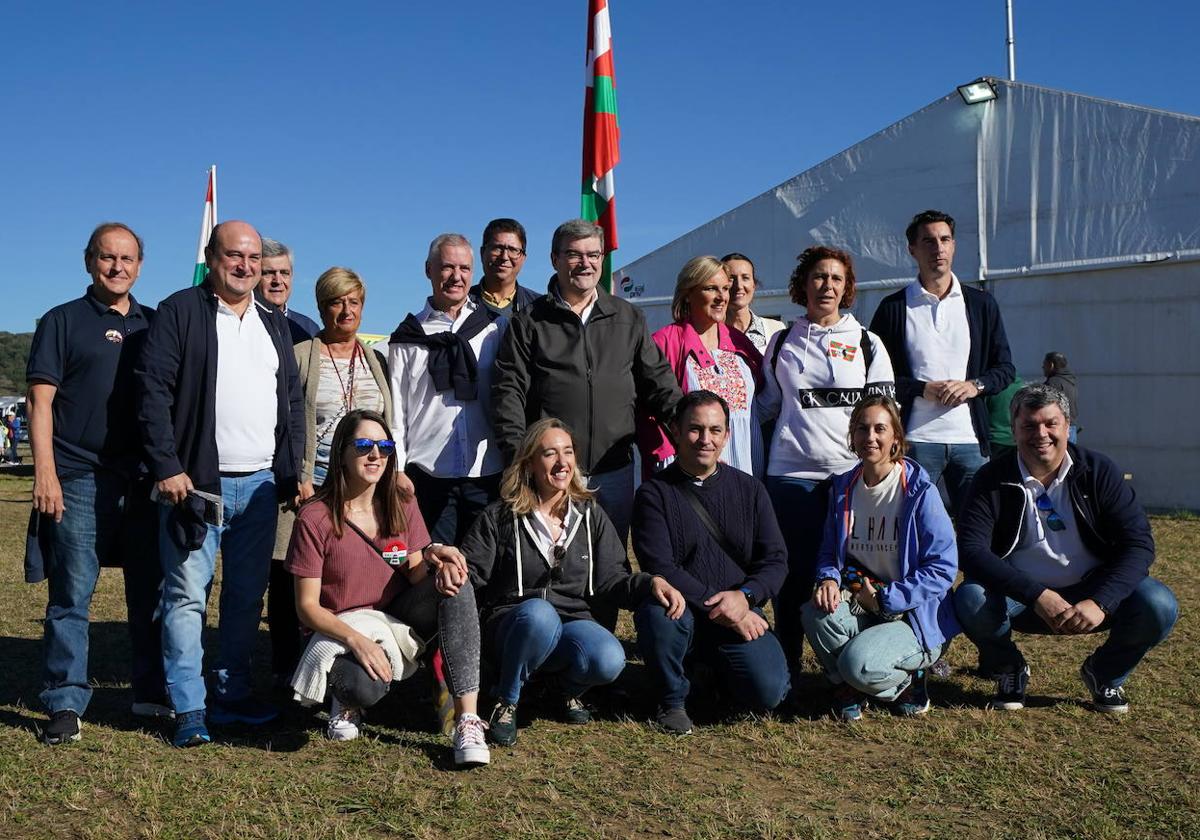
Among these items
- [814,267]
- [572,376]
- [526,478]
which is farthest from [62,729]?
[814,267]

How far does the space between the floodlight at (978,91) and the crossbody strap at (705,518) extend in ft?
31.9

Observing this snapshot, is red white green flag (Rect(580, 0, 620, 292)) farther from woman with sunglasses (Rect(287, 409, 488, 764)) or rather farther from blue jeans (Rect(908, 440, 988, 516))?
woman with sunglasses (Rect(287, 409, 488, 764))

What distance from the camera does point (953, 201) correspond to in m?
12.5

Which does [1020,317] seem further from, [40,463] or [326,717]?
[40,463]

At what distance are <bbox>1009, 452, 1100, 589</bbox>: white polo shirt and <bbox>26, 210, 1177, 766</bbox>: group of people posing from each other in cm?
1

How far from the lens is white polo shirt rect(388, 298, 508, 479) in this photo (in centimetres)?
434

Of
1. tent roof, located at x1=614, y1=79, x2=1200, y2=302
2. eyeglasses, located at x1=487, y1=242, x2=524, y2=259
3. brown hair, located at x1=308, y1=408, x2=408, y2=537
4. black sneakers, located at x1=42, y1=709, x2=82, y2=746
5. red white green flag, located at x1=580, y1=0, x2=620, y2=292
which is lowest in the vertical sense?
black sneakers, located at x1=42, y1=709, x2=82, y2=746

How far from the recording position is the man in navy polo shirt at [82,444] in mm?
3734

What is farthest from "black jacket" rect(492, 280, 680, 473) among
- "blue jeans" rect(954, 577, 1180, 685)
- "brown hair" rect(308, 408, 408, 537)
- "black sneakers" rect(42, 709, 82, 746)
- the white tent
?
the white tent

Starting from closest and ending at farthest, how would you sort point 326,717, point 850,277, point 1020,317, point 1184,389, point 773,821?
point 773,821 < point 326,717 < point 850,277 < point 1184,389 < point 1020,317

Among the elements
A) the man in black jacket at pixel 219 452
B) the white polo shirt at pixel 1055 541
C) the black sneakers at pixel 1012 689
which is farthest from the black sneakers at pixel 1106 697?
the man in black jacket at pixel 219 452

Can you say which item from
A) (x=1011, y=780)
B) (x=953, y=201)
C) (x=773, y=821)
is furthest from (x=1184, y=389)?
(x=773, y=821)

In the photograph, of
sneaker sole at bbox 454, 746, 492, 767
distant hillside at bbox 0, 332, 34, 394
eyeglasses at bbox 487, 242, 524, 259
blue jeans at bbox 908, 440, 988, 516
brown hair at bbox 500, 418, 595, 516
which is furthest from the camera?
distant hillside at bbox 0, 332, 34, 394

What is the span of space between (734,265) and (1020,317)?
841cm
